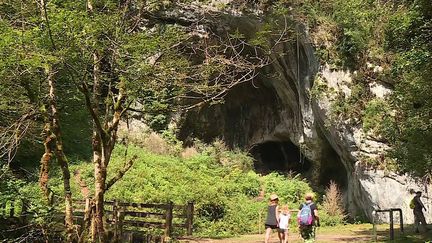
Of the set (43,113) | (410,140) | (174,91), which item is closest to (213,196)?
(410,140)

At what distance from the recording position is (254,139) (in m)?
27.8

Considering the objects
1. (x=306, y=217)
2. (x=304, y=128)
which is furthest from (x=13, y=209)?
(x=304, y=128)

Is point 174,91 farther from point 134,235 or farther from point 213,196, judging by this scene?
point 213,196

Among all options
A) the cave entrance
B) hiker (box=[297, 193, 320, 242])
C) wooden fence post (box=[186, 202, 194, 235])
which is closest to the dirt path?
wooden fence post (box=[186, 202, 194, 235])

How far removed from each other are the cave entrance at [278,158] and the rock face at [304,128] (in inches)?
2.4

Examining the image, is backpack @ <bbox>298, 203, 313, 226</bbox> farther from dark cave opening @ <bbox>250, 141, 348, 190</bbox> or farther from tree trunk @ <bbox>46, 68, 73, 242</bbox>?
dark cave opening @ <bbox>250, 141, 348, 190</bbox>

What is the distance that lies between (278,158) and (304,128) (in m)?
7.51

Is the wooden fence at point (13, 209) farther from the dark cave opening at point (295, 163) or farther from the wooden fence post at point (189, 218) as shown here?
the dark cave opening at point (295, 163)

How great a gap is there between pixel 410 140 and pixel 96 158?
779 cm

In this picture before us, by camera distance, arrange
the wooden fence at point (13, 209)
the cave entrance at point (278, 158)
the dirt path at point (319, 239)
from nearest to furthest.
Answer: the wooden fence at point (13, 209) → the dirt path at point (319, 239) → the cave entrance at point (278, 158)

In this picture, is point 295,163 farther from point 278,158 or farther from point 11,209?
point 11,209

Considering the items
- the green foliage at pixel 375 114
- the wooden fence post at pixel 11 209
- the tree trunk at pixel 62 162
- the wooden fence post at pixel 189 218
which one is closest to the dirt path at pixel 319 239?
the wooden fence post at pixel 189 218

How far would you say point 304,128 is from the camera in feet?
73.3

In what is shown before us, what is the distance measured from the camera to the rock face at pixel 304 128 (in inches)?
687
